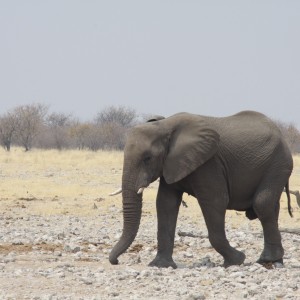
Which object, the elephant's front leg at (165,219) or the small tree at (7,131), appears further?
the small tree at (7,131)

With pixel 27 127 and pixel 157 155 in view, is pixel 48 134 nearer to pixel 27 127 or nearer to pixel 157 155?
pixel 27 127

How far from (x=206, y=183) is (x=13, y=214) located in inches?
379

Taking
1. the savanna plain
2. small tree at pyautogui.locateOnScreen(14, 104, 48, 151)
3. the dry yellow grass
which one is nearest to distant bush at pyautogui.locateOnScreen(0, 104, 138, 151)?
small tree at pyautogui.locateOnScreen(14, 104, 48, 151)

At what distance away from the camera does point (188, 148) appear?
Result: 425 inches

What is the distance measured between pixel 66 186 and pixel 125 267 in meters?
16.2

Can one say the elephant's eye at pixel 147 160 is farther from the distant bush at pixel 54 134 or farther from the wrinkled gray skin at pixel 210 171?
the distant bush at pixel 54 134

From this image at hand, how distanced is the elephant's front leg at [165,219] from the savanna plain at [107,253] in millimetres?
258

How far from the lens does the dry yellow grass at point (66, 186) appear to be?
20830 millimetres

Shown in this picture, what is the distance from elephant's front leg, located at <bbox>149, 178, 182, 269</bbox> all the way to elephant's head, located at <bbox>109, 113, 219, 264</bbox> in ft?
1.25

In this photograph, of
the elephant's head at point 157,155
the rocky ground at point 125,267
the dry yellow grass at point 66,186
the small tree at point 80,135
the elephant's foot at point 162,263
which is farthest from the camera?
the small tree at point 80,135

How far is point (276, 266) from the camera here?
1135 centimetres

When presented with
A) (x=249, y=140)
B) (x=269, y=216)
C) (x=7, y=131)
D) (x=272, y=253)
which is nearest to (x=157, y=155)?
(x=249, y=140)

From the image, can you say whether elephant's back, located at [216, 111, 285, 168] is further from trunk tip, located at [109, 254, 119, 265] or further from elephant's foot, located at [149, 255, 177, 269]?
trunk tip, located at [109, 254, 119, 265]

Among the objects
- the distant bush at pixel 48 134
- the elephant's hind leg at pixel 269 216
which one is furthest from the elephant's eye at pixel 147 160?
the distant bush at pixel 48 134
